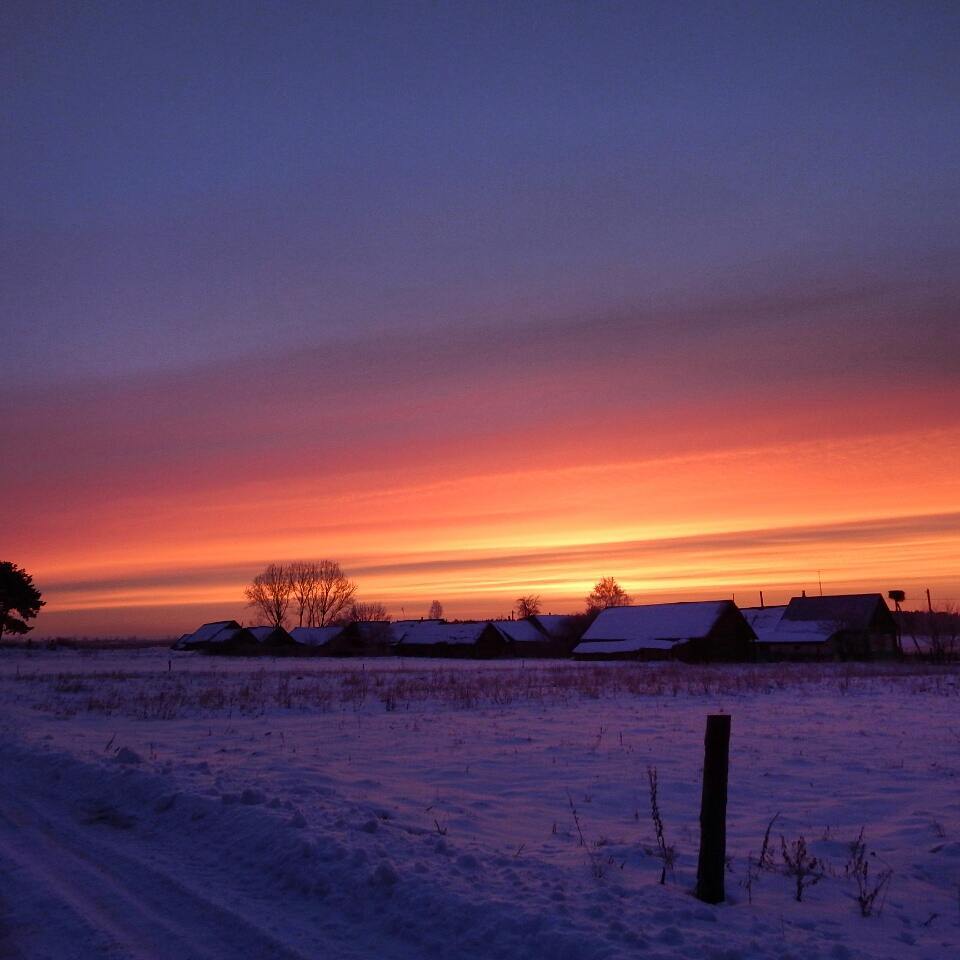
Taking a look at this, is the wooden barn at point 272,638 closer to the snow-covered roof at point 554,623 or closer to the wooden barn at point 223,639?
the wooden barn at point 223,639

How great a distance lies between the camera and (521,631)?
4134 inches

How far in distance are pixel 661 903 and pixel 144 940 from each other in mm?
3940

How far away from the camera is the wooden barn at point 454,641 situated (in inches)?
3563

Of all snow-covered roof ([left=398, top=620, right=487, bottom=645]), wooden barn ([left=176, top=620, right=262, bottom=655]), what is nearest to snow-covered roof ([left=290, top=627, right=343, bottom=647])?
wooden barn ([left=176, top=620, right=262, bottom=655])

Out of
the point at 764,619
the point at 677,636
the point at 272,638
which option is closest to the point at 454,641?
the point at 272,638

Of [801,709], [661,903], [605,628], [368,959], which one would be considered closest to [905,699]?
[801,709]

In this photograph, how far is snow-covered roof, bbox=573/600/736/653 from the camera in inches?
2712

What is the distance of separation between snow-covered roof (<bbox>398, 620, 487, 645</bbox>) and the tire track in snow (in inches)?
3279

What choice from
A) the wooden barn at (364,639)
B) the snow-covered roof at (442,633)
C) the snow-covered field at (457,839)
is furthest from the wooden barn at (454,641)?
the snow-covered field at (457,839)

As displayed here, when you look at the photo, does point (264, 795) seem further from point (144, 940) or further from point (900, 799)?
point (900, 799)

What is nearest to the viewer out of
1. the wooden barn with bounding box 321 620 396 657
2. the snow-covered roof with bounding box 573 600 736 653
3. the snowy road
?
the snowy road

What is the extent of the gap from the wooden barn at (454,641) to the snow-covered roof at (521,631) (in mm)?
5394

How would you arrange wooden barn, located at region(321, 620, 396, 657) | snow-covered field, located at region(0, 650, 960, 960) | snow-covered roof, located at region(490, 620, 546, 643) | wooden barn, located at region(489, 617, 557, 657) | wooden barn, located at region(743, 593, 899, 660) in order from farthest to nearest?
snow-covered roof, located at region(490, 620, 546, 643)
wooden barn, located at region(321, 620, 396, 657)
wooden barn, located at region(489, 617, 557, 657)
wooden barn, located at region(743, 593, 899, 660)
snow-covered field, located at region(0, 650, 960, 960)

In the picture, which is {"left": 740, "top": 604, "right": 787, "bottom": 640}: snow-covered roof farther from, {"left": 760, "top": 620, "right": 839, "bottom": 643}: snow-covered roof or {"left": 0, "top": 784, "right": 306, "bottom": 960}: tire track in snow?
{"left": 0, "top": 784, "right": 306, "bottom": 960}: tire track in snow
